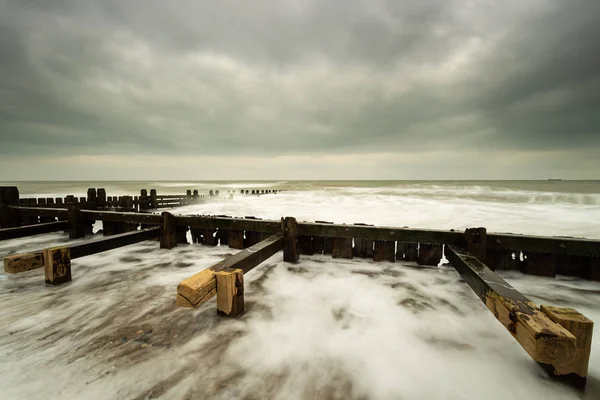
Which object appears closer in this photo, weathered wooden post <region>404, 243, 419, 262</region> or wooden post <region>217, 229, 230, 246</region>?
weathered wooden post <region>404, 243, 419, 262</region>

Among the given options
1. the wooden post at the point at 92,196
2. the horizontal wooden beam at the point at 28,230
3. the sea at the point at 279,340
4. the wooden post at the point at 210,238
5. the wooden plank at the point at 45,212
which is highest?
the wooden post at the point at 92,196

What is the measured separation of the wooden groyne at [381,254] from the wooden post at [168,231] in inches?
0.8

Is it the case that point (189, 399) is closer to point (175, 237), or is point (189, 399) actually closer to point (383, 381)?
point (383, 381)

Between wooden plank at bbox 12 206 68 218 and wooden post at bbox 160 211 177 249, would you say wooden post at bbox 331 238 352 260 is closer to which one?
wooden post at bbox 160 211 177 249

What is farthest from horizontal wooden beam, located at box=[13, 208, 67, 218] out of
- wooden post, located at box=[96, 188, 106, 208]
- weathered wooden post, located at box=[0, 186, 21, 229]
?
wooden post, located at box=[96, 188, 106, 208]

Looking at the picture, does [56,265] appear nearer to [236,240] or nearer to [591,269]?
[236,240]

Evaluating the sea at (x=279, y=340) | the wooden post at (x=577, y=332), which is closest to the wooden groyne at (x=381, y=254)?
the wooden post at (x=577, y=332)

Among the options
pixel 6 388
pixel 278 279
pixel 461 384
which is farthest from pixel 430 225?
pixel 6 388

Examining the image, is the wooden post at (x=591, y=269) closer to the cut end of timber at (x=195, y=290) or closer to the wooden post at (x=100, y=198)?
the cut end of timber at (x=195, y=290)

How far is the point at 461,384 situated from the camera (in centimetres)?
188

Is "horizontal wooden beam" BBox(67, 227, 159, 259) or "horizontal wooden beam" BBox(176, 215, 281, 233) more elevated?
"horizontal wooden beam" BBox(176, 215, 281, 233)

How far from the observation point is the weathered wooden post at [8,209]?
7.02 m

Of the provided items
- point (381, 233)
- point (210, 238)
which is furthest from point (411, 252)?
point (210, 238)

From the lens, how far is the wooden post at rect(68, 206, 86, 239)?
627cm
